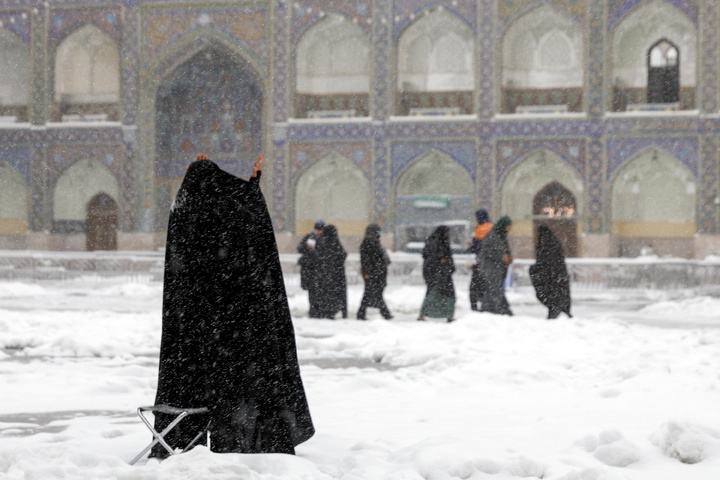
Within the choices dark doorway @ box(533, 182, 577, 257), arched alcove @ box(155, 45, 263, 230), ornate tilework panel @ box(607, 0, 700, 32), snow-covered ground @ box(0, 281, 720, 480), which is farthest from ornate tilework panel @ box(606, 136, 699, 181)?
snow-covered ground @ box(0, 281, 720, 480)

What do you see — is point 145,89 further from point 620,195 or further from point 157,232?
point 620,195

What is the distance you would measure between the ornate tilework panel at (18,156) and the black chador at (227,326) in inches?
872

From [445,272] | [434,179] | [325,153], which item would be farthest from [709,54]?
[445,272]

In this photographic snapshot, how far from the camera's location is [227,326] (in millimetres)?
3850

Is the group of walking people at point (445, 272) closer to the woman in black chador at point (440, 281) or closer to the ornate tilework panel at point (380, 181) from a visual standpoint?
the woman in black chador at point (440, 281)

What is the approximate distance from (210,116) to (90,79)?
132 inches

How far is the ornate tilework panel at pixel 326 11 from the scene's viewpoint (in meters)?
23.0

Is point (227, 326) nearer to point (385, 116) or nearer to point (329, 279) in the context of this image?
point (329, 279)

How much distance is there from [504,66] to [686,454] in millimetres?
19815

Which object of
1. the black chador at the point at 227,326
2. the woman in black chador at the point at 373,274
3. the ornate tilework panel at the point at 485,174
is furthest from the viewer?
the ornate tilework panel at the point at 485,174

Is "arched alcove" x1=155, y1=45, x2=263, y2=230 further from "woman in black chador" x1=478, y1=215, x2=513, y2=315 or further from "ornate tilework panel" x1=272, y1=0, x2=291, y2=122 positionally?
"woman in black chador" x1=478, y1=215, x2=513, y2=315

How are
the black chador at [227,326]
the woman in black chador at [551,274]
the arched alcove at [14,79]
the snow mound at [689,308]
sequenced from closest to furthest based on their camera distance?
the black chador at [227,326] → the woman in black chador at [551,274] → the snow mound at [689,308] → the arched alcove at [14,79]

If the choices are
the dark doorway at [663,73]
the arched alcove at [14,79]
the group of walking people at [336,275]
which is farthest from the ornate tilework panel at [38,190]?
the dark doorway at [663,73]

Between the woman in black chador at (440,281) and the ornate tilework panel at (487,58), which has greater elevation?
the ornate tilework panel at (487,58)
